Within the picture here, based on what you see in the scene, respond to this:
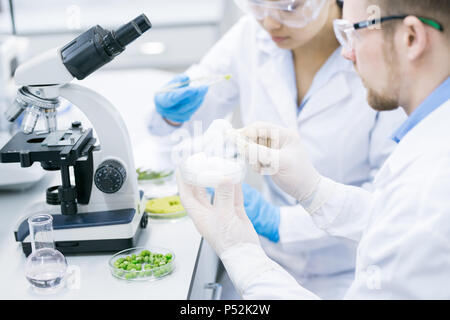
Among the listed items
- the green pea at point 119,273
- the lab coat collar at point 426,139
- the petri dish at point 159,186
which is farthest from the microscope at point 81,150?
the lab coat collar at point 426,139

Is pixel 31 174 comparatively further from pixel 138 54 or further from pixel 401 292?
pixel 138 54

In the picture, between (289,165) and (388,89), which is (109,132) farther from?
(388,89)

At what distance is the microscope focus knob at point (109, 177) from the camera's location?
142 cm

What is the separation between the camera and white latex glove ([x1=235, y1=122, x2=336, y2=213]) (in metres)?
1.46

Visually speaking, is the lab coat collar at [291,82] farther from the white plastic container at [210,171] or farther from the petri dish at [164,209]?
the white plastic container at [210,171]

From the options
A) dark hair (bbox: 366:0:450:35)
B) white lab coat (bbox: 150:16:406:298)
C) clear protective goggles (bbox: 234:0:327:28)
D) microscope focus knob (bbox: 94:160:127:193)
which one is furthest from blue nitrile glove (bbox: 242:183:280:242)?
dark hair (bbox: 366:0:450:35)

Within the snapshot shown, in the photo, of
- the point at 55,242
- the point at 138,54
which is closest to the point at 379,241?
the point at 55,242

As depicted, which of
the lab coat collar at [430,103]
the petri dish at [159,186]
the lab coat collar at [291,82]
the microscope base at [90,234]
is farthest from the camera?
the lab coat collar at [291,82]

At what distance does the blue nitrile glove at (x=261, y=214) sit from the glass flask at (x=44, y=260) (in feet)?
2.20

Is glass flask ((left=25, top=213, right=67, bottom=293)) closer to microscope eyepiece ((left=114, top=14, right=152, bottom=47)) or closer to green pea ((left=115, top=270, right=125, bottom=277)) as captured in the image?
green pea ((left=115, top=270, right=125, bottom=277))

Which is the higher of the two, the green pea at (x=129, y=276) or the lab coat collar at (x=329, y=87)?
the lab coat collar at (x=329, y=87)

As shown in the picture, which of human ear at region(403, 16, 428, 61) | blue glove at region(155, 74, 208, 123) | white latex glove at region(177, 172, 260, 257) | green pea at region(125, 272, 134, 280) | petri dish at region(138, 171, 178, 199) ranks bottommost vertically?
petri dish at region(138, 171, 178, 199)

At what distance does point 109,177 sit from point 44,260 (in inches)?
10.7

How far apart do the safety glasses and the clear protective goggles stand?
47cm
